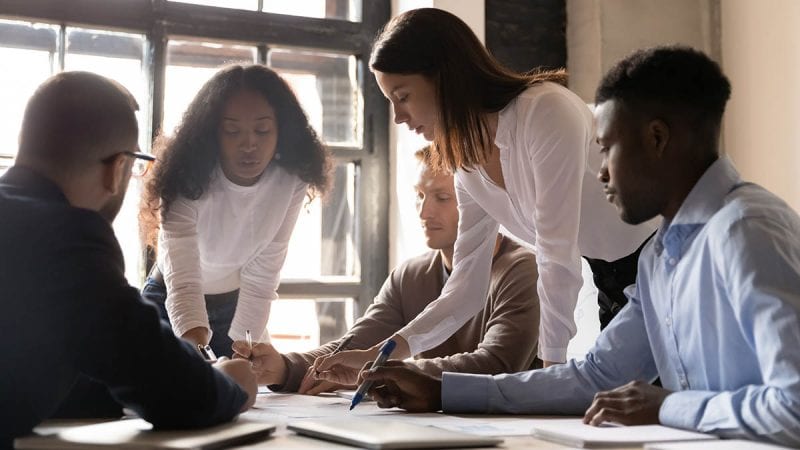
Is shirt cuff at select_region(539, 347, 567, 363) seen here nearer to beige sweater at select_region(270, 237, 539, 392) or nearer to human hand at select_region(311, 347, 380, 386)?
beige sweater at select_region(270, 237, 539, 392)

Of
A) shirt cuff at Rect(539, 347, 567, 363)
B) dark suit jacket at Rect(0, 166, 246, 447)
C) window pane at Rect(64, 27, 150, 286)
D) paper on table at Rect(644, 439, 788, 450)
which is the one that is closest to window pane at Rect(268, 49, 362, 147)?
window pane at Rect(64, 27, 150, 286)

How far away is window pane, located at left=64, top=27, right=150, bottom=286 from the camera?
9.03ft

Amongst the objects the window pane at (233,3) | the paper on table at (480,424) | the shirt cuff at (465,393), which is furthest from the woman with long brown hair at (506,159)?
the window pane at (233,3)

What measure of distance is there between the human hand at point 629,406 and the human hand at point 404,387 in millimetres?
304

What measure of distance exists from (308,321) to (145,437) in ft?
6.45

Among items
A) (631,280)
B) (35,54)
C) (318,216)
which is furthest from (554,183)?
(35,54)

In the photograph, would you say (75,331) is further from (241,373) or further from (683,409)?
(683,409)

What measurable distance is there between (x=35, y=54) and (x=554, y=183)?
5.71 ft

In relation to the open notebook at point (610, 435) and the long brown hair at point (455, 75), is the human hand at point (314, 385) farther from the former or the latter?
the open notebook at point (610, 435)

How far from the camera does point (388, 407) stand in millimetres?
1493

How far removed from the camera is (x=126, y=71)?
2.80 meters

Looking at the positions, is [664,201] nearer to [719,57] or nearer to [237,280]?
[237,280]

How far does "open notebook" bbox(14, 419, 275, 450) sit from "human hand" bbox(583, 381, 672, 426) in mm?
412

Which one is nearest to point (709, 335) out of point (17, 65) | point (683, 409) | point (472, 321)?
point (683, 409)
